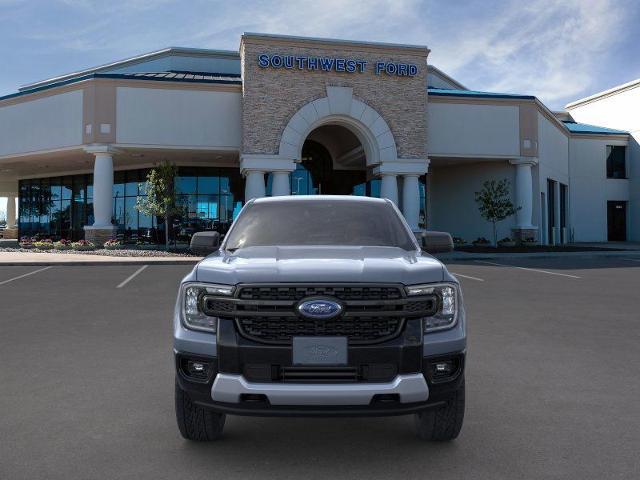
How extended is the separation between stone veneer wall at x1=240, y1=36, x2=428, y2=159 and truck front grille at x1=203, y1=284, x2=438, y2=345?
23.1 meters

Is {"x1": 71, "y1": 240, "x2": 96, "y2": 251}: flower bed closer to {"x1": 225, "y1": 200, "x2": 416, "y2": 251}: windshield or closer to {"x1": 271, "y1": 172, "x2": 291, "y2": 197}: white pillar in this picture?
{"x1": 271, "y1": 172, "x2": 291, "y2": 197}: white pillar

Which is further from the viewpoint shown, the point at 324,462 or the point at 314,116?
the point at 314,116

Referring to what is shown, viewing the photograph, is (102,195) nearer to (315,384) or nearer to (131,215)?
(131,215)

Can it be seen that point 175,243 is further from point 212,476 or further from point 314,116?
point 212,476

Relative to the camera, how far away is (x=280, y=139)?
2634 centimetres

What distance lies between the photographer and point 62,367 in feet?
19.6

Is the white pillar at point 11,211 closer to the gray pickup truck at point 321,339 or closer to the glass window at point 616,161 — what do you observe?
the glass window at point 616,161

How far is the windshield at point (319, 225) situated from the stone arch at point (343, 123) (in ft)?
69.6

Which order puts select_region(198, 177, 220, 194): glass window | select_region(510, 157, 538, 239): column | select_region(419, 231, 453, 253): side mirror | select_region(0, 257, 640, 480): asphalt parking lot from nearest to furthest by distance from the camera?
select_region(0, 257, 640, 480): asphalt parking lot
select_region(419, 231, 453, 253): side mirror
select_region(510, 157, 538, 239): column
select_region(198, 177, 220, 194): glass window

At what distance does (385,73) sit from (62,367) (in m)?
23.7

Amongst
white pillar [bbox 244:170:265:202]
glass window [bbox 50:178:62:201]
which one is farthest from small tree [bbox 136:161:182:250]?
glass window [bbox 50:178:62:201]

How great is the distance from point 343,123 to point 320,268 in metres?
24.9

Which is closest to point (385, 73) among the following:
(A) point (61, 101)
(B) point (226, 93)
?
(B) point (226, 93)

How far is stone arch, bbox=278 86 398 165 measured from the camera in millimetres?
26391
